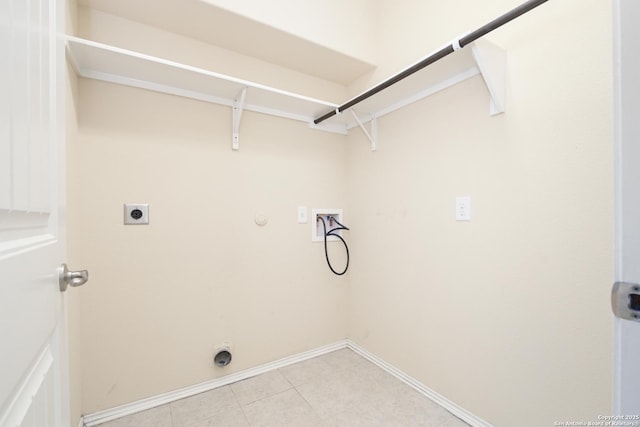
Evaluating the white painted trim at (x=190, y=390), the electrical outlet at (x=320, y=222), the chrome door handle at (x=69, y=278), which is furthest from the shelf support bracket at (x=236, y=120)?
the white painted trim at (x=190, y=390)

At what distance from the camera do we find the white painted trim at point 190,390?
4.89 ft

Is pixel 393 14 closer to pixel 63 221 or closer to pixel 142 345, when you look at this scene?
pixel 63 221

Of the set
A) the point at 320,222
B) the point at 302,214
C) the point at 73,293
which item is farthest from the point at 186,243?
the point at 320,222

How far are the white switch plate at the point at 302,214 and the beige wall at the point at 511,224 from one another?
62cm

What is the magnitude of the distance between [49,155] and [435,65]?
1567mm

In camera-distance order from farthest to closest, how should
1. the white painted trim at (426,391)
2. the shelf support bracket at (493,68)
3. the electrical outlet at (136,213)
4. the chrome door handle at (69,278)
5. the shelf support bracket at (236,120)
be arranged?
1. the shelf support bracket at (236,120)
2. the electrical outlet at (136,213)
3. the white painted trim at (426,391)
4. the shelf support bracket at (493,68)
5. the chrome door handle at (69,278)

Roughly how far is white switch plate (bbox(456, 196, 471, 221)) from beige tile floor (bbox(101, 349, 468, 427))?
1.08 metres

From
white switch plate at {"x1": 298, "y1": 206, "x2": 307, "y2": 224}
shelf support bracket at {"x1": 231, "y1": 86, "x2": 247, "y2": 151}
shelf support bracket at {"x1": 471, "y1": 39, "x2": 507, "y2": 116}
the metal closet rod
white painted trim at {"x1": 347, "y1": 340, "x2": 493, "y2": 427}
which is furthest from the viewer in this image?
white switch plate at {"x1": 298, "y1": 206, "x2": 307, "y2": 224}

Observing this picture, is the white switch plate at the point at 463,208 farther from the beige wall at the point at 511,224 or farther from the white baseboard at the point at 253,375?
the white baseboard at the point at 253,375

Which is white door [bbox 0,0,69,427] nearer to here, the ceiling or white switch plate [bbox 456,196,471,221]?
the ceiling

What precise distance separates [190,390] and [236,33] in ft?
7.19

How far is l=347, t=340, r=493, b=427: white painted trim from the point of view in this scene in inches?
57.0

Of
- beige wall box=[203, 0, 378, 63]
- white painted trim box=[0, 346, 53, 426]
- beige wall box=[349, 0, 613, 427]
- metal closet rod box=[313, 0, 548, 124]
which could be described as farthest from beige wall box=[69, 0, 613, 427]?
white painted trim box=[0, 346, 53, 426]

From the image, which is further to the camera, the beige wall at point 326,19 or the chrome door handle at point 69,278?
the beige wall at point 326,19
